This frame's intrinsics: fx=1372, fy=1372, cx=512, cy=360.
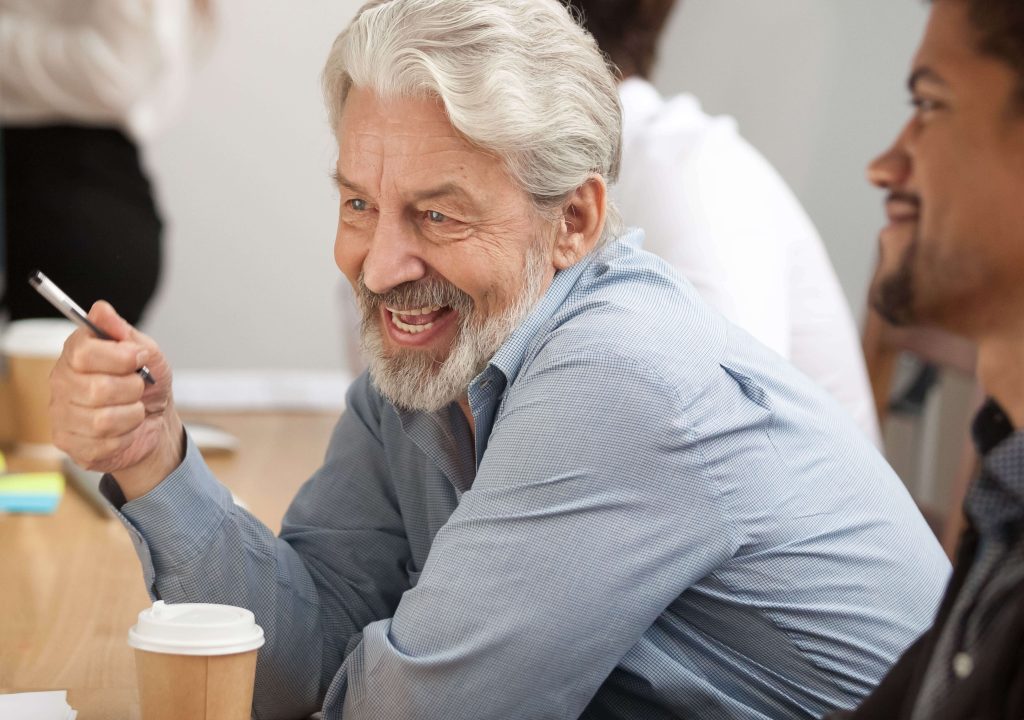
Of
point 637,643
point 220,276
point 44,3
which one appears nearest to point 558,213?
point 637,643

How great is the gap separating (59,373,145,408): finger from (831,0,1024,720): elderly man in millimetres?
657

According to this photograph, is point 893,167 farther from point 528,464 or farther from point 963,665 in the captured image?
point 528,464

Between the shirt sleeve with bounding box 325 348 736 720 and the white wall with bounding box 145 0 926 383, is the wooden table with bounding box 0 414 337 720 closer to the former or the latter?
the shirt sleeve with bounding box 325 348 736 720

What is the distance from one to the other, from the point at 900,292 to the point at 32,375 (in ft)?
5.41

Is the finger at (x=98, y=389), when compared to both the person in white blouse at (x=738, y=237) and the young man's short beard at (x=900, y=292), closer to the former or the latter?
the young man's short beard at (x=900, y=292)

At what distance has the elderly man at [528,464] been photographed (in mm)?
1021

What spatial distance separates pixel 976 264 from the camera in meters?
0.68

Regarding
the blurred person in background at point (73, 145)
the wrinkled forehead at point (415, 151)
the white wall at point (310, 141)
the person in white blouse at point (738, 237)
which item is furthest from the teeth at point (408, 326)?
the white wall at point (310, 141)

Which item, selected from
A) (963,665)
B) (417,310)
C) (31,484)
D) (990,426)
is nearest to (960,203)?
(990,426)

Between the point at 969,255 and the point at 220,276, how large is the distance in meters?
2.89

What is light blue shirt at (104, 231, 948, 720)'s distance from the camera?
3.33 ft

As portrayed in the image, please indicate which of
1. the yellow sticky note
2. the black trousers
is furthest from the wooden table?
the black trousers

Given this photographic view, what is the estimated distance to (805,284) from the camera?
2.09 metres

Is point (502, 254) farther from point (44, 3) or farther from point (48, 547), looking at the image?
point (44, 3)
